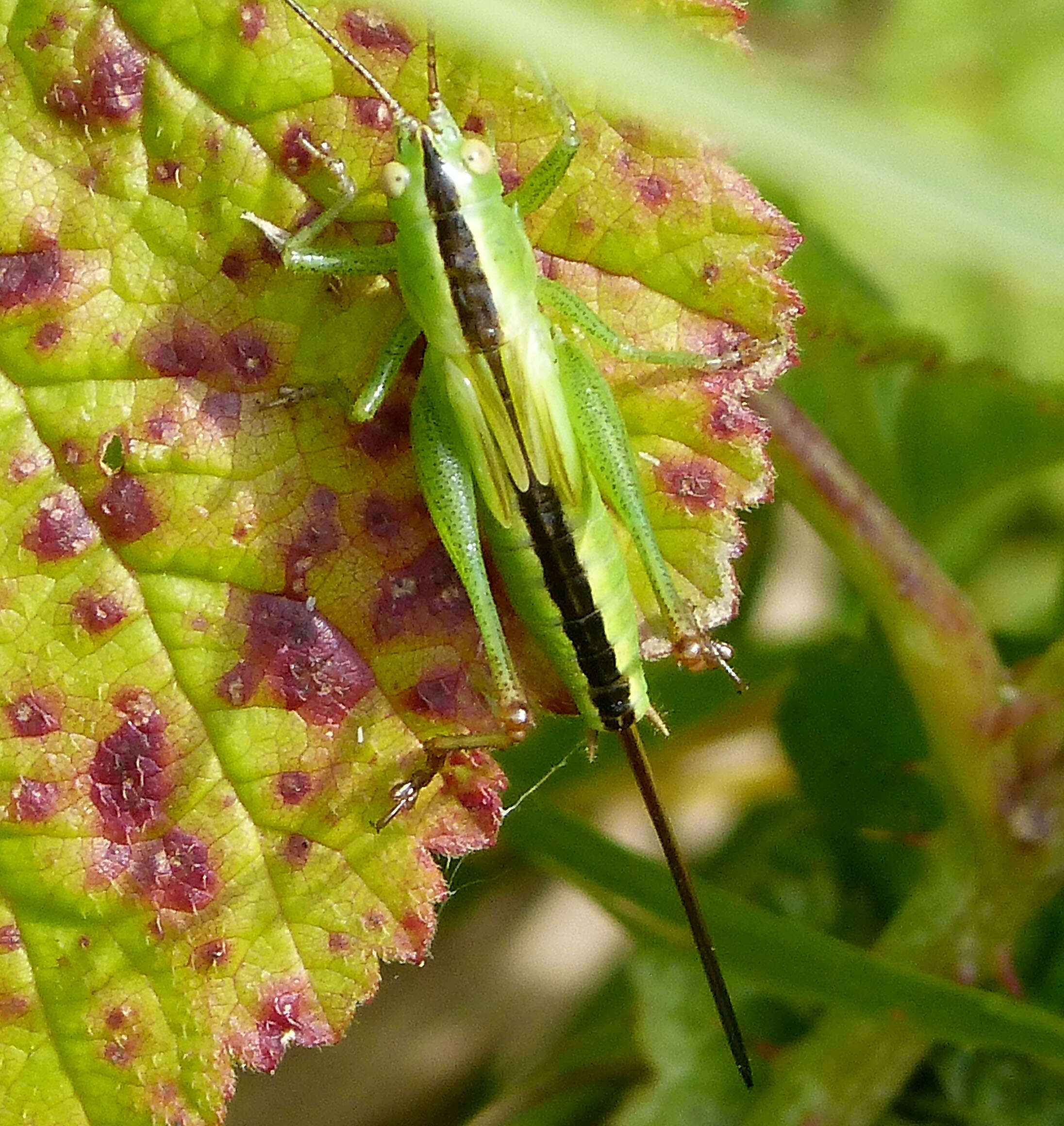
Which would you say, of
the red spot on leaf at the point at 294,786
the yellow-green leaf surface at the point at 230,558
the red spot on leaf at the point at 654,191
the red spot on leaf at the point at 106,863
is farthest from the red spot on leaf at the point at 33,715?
the red spot on leaf at the point at 654,191

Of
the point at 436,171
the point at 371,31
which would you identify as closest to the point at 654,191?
the point at 436,171

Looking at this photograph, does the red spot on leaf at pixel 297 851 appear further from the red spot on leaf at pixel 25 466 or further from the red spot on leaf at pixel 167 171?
the red spot on leaf at pixel 167 171

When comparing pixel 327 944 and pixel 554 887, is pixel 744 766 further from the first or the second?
pixel 327 944

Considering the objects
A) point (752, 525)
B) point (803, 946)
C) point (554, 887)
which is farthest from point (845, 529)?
point (554, 887)

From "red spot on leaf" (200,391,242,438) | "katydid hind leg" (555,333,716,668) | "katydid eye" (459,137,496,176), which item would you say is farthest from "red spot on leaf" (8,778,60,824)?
"katydid eye" (459,137,496,176)

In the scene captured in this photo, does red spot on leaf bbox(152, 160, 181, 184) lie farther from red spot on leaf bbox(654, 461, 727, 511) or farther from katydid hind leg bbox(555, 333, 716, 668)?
red spot on leaf bbox(654, 461, 727, 511)
